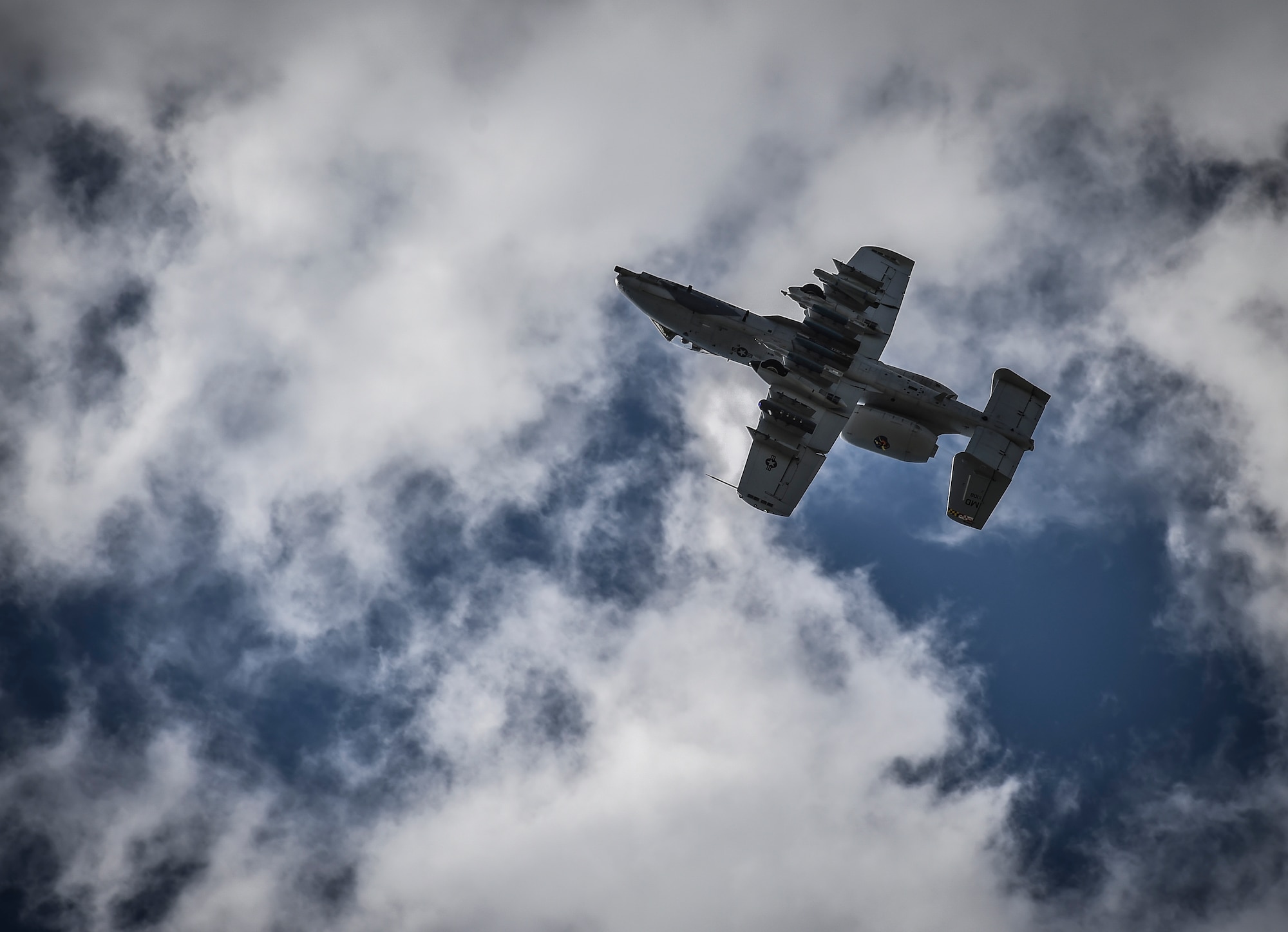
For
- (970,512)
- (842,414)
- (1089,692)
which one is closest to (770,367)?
(842,414)

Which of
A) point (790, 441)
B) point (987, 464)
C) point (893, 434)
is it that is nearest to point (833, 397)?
point (790, 441)

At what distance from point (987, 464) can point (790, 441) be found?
15.5 m

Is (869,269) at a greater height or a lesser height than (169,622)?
greater

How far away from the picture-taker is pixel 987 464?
7169 cm

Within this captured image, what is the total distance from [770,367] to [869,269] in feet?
41.5

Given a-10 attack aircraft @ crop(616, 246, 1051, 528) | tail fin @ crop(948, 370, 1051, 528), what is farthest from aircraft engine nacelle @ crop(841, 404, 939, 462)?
tail fin @ crop(948, 370, 1051, 528)

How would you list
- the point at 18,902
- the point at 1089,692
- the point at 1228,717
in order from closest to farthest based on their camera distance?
the point at 1089,692 < the point at 1228,717 < the point at 18,902

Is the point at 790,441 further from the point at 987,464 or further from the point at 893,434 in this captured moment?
the point at 987,464

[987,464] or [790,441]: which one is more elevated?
[987,464]

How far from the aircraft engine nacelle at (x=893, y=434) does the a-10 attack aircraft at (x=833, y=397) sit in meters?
0.07

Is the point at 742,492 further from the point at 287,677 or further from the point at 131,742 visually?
the point at 131,742

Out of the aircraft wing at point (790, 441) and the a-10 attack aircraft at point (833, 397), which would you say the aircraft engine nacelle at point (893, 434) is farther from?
the aircraft wing at point (790, 441)

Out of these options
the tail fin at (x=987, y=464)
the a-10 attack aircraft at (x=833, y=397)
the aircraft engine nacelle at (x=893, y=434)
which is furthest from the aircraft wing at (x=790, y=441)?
the tail fin at (x=987, y=464)

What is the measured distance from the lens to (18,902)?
185875 mm
